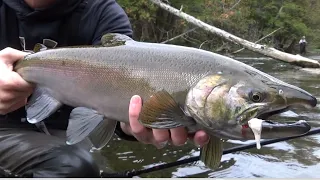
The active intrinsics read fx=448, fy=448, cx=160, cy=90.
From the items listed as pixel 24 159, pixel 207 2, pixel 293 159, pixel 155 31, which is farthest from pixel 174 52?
pixel 207 2

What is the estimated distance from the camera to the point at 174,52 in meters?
1.92

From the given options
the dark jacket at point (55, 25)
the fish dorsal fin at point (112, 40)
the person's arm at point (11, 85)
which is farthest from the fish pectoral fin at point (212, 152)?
the dark jacket at point (55, 25)

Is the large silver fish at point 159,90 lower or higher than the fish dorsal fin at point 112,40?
lower

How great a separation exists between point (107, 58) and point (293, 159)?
261 centimetres

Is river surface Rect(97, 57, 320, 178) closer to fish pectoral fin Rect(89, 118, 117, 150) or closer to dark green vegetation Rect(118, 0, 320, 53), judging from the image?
fish pectoral fin Rect(89, 118, 117, 150)

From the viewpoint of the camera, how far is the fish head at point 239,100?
1.60m

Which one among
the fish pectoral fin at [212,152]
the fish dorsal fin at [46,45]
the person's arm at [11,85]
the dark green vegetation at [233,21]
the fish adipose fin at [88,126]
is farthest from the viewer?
the dark green vegetation at [233,21]

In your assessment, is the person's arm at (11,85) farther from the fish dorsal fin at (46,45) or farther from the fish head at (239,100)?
the fish head at (239,100)

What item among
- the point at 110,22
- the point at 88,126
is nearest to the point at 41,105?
the point at 88,126

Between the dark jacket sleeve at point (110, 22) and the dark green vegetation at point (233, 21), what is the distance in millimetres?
20974

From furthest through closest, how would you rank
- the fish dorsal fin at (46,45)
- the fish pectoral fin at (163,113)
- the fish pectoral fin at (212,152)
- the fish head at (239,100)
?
the fish dorsal fin at (46,45)
the fish pectoral fin at (212,152)
the fish pectoral fin at (163,113)
the fish head at (239,100)

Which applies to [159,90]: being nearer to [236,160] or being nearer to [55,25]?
[55,25]

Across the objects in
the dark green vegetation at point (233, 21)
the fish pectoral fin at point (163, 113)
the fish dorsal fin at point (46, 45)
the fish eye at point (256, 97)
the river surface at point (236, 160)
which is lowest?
the dark green vegetation at point (233, 21)

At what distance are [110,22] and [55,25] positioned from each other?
0.36 m
